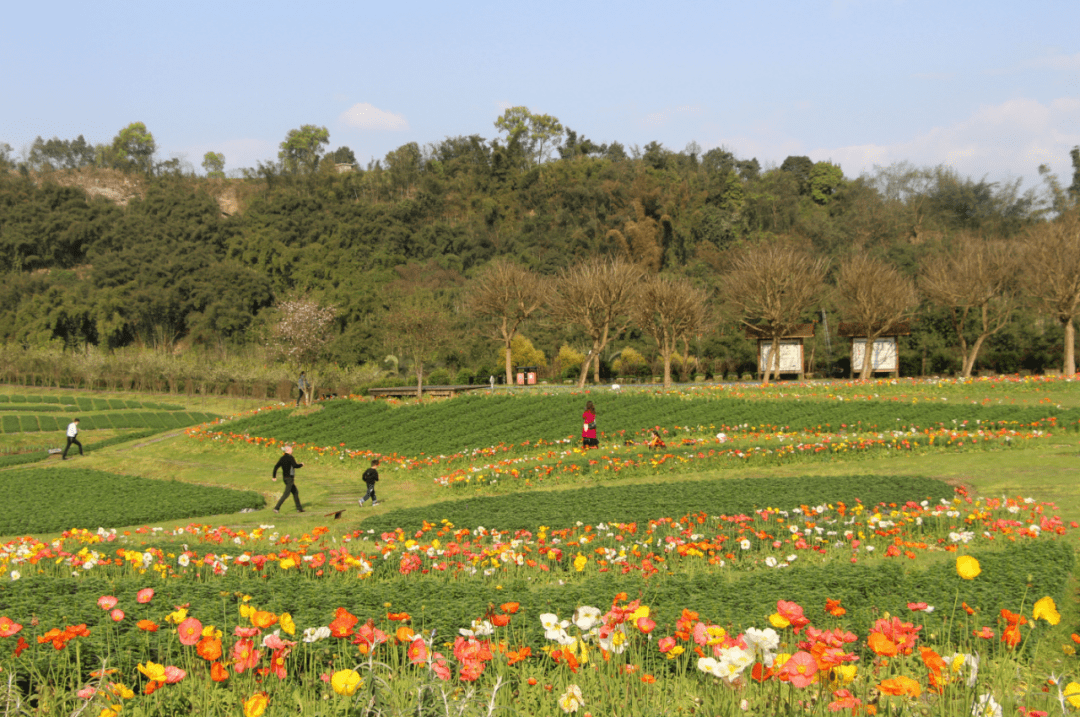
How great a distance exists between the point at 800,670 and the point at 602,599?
3.50m

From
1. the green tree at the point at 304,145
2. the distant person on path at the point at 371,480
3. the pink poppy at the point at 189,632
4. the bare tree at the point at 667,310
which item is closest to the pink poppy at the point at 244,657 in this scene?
the pink poppy at the point at 189,632

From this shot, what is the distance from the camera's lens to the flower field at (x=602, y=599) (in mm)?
4086

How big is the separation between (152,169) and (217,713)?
15737 cm

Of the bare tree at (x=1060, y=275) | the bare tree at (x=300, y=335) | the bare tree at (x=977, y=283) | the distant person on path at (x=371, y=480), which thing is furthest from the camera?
the bare tree at (x=300, y=335)

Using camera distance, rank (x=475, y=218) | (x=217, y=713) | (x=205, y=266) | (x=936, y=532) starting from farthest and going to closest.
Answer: (x=475, y=218) < (x=205, y=266) < (x=936, y=532) < (x=217, y=713)

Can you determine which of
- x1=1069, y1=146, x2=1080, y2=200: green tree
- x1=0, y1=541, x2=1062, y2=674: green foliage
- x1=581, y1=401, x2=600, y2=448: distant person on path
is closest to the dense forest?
x1=1069, y1=146, x2=1080, y2=200: green tree

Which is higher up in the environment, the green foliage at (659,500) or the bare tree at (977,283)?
the bare tree at (977,283)

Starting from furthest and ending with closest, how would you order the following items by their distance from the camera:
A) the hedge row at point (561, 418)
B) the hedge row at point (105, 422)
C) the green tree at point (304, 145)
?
the green tree at point (304, 145)
the hedge row at point (105, 422)
the hedge row at point (561, 418)

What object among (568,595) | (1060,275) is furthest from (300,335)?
(568,595)

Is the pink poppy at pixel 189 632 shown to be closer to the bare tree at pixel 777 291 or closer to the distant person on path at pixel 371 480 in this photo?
the distant person on path at pixel 371 480

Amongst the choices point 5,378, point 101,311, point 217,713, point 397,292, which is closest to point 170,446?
point 217,713

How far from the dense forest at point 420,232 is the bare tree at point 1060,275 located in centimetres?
2244

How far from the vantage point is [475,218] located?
10744cm

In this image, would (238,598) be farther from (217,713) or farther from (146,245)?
(146,245)
